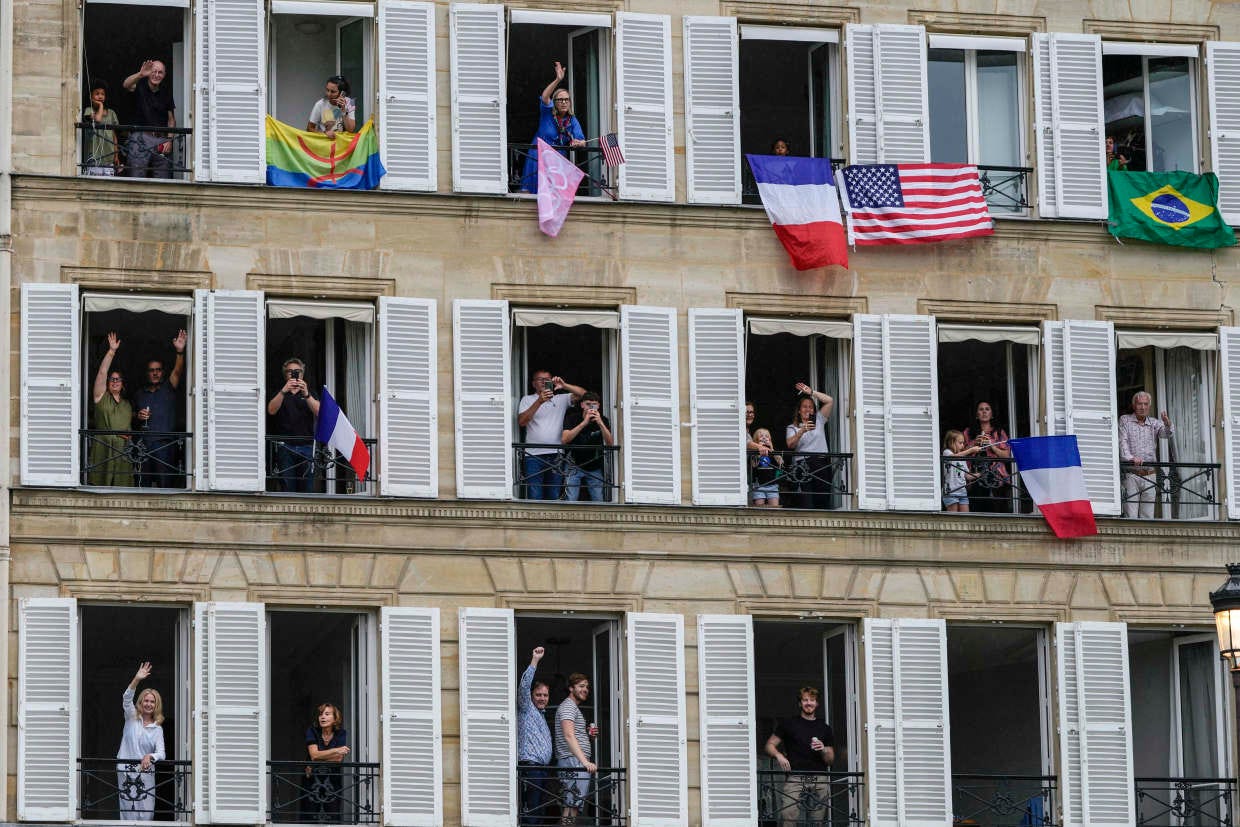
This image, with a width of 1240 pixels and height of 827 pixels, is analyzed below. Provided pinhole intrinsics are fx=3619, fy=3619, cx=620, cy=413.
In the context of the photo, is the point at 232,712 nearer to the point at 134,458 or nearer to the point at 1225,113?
the point at 134,458

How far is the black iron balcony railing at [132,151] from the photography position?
134ft

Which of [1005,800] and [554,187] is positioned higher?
[554,187]

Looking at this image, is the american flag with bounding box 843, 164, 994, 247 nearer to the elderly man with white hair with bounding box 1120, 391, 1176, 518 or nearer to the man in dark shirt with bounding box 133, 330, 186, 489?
the elderly man with white hair with bounding box 1120, 391, 1176, 518

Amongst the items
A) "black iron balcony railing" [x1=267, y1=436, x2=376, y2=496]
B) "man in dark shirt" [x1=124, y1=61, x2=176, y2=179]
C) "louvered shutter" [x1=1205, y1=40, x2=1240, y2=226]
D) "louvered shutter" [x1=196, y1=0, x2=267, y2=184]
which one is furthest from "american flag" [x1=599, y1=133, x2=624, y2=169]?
"louvered shutter" [x1=1205, y1=40, x2=1240, y2=226]

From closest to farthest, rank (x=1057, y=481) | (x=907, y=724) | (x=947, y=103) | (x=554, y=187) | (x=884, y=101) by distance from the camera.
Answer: (x=907, y=724)
(x=554, y=187)
(x=1057, y=481)
(x=884, y=101)
(x=947, y=103)

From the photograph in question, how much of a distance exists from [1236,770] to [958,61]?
903 centimetres

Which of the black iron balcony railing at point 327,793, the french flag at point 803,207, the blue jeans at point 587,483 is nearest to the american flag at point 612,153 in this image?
the french flag at point 803,207

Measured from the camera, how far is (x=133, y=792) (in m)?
39.1

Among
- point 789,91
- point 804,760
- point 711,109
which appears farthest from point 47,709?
point 789,91

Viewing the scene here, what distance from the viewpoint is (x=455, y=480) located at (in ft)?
133

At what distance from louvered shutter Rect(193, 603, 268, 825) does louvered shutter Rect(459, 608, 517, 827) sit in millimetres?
2207

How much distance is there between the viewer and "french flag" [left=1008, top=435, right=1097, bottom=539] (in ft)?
137

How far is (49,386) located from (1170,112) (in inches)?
550

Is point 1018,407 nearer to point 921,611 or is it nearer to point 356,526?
point 921,611
